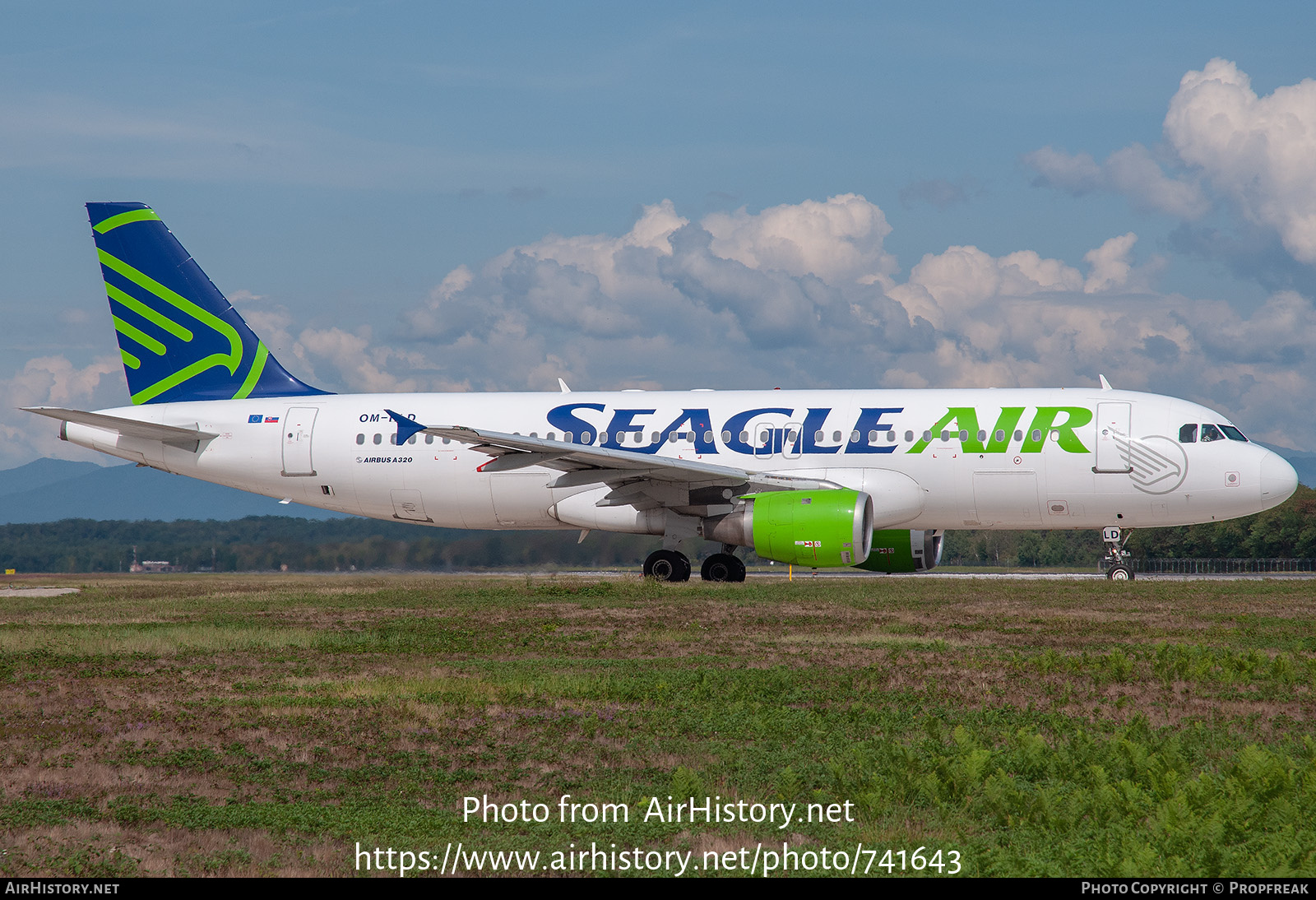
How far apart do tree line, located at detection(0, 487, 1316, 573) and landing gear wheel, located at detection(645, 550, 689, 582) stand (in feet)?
10.3

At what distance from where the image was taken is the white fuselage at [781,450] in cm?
2123

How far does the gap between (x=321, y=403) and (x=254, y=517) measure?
23942 millimetres

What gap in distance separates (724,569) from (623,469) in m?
3.56

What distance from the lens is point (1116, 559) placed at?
25.0 metres

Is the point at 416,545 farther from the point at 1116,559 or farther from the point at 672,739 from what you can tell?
the point at 672,739

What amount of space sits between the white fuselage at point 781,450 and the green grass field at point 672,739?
5.24m

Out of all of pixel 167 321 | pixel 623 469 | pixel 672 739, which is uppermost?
pixel 167 321

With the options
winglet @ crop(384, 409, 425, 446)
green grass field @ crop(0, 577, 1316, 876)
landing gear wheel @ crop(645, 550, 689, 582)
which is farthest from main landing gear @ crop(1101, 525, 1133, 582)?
winglet @ crop(384, 409, 425, 446)

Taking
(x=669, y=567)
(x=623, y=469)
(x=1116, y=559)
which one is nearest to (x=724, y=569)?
(x=669, y=567)

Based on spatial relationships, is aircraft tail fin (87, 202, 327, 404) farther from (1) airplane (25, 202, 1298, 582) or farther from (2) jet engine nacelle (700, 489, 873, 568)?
(2) jet engine nacelle (700, 489, 873, 568)

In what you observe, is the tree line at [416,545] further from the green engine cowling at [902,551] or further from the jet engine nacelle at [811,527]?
the jet engine nacelle at [811,527]

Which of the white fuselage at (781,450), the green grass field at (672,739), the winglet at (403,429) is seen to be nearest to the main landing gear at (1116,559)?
the white fuselage at (781,450)

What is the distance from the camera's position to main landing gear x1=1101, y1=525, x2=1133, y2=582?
79.2ft

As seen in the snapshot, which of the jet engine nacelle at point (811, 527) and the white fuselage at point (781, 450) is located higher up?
the white fuselage at point (781, 450)
